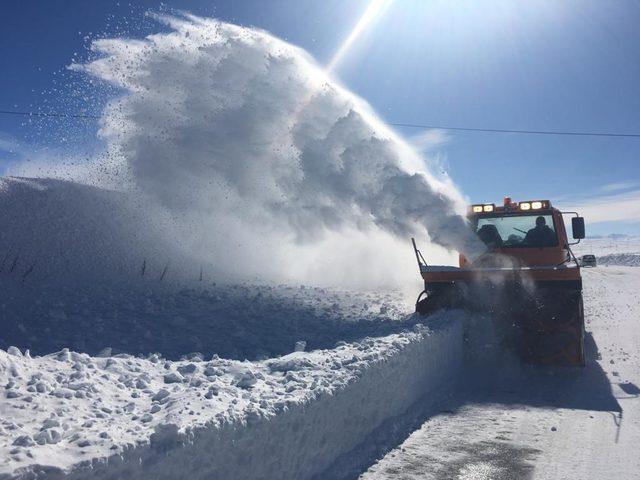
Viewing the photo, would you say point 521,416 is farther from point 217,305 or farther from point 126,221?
point 126,221

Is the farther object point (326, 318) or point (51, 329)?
point (326, 318)

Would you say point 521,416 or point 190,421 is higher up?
point 190,421

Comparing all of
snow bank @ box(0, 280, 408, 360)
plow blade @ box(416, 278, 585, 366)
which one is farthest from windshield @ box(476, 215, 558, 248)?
snow bank @ box(0, 280, 408, 360)

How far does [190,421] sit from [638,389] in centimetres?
657

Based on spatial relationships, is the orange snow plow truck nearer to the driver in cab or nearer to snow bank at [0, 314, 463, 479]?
the driver in cab

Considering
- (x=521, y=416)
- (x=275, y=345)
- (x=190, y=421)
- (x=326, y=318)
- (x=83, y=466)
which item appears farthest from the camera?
(x=326, y=318)

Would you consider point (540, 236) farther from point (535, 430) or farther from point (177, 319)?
point (177, 319)

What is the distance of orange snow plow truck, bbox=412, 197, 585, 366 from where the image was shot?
8.41m

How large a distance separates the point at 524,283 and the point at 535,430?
10.8 feet

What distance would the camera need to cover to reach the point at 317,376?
5207 millimetres

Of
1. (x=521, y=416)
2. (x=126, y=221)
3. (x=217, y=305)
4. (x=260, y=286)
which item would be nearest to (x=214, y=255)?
(x=126, y=221)

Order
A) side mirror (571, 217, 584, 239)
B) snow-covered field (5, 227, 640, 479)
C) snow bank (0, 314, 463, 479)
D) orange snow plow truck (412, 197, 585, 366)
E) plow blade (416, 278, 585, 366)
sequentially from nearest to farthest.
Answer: snow bank (0, 314, 463, 479) → snow-covered field (5, 227, 640, 479) → plow blade (416, 278, 585, 366) → orange snow plow truck (412, 197, 585, 366) → side mirror (571, 217, 584, 239)

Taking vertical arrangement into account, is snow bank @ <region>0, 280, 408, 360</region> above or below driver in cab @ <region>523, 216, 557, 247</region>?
below

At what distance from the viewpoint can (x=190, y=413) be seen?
368 centimetres
